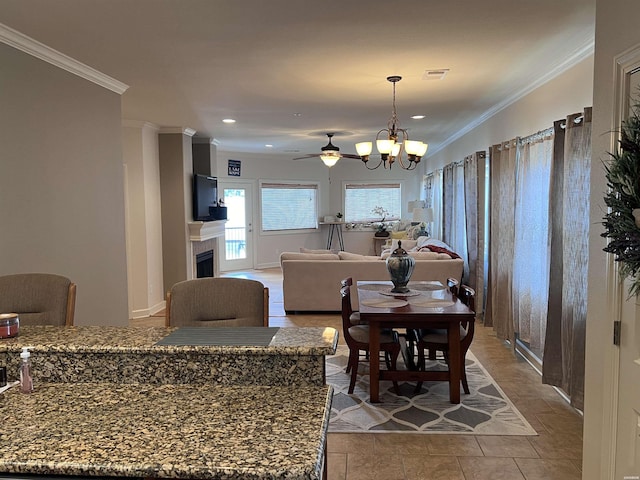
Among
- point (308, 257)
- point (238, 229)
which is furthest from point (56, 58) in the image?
point (238, 229)

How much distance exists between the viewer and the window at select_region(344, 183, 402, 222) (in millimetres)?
11898

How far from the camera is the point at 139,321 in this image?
240 inches

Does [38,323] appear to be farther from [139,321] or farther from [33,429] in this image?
[139,321]

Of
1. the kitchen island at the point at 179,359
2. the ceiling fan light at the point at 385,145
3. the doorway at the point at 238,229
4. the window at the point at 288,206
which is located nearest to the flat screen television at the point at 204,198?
the doorway at the point at 238,229

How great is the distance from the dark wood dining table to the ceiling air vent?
5.99ft

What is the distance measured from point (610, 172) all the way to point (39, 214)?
3.42 meters

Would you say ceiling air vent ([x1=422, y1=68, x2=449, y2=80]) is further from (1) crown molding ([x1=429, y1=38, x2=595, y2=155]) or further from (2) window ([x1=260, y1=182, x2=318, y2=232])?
(2) window ([x1=260, y1=182, x2=318, y2=232])

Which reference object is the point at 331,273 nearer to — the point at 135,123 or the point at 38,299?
the point at 135,123

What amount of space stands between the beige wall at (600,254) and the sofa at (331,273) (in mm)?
3974

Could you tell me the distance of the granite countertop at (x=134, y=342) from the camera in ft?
4.82

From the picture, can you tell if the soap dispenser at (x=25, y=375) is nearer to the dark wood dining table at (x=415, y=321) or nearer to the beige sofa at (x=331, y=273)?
the dark wood dining table at (x=415, y=321)

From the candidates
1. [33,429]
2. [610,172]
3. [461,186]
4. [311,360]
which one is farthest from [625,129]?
[461,186]

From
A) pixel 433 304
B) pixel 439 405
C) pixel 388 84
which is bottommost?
pixel 439 405

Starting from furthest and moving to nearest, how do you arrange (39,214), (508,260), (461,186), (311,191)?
(311,191), (461,186), (508,260), (39,214)
